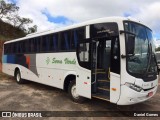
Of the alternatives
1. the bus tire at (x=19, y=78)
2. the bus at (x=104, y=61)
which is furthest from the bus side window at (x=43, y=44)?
the bus tire at (x=19, y=78)

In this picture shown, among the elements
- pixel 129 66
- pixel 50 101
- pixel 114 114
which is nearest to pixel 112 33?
pixel 129 66

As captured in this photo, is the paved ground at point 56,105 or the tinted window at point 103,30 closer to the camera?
the tinted window at point 103,30

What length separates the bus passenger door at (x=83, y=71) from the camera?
716 centimetres

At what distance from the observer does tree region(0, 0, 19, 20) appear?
104ft

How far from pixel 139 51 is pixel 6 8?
29999 millimetres

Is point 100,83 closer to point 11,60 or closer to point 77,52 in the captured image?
point 77,52

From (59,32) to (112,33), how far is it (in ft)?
10.4

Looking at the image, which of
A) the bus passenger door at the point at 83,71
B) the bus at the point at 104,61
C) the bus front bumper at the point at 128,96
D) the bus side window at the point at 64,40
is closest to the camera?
the bus front bumper at the point at 128,96

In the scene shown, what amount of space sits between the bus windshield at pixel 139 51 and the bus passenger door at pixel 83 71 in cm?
160

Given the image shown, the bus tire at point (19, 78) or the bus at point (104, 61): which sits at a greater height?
the bus at point (104, 61)

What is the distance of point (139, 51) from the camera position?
6359 millimetres

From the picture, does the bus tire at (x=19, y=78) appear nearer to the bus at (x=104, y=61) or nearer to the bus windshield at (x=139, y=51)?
the bus at (x=104, y=61)

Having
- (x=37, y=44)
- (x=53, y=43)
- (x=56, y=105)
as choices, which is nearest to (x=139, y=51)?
(x=56, y=105)

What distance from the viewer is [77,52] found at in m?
7.64
